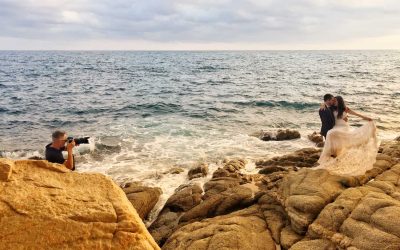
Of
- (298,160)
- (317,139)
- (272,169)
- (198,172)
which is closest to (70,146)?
(198,172)

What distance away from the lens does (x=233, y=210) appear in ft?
25.6

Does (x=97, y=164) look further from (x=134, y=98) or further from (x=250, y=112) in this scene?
(x=134, y=98)

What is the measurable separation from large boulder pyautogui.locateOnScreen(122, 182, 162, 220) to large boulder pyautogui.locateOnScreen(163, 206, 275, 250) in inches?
90.8

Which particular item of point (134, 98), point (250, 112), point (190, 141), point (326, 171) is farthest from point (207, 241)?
point (134, 98)

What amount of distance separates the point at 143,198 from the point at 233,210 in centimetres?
260

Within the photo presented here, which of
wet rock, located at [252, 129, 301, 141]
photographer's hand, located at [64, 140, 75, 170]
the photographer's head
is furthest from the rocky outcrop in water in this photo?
wet rock, located at [252, 129, 301, 141]

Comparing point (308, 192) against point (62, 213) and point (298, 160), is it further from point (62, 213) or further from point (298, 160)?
point (298, 160)

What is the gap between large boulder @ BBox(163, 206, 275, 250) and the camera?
Result: 5.79 metres

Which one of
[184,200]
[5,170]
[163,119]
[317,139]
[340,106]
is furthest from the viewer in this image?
[163,119]

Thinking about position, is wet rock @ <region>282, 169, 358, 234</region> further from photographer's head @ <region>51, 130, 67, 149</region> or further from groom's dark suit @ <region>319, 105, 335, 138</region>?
photographer's head @ <region>51, 130, 67, 149</region>

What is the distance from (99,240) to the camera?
11.3 feet

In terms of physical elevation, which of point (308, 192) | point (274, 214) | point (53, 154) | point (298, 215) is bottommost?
point (274, 214)

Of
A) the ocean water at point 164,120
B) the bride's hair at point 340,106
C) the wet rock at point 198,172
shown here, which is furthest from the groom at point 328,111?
the wet rock at point 198,172

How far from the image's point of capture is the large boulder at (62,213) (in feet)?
10.9
